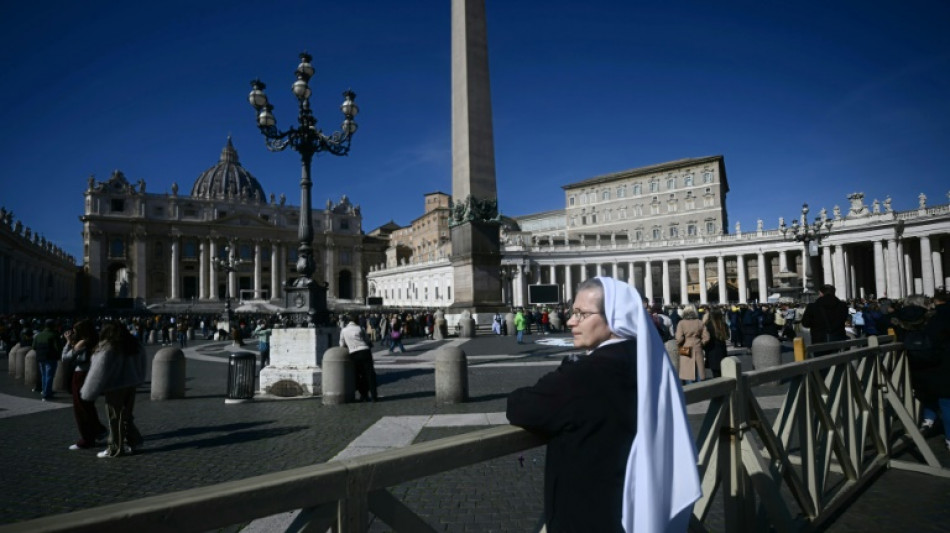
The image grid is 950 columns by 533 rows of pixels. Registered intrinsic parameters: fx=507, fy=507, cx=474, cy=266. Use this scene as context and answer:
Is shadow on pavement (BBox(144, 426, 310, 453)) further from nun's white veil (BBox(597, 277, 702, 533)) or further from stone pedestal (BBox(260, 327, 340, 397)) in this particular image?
nun's white veil (BBox(597, 277, 702, 533))

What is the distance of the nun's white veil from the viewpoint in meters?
1.80

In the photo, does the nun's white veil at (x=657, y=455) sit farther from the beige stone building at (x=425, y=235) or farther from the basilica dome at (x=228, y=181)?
the basilica dome at (x=228, y=181)

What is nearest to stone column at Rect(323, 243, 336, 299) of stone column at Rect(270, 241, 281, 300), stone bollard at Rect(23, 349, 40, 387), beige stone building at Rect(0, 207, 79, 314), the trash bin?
stone column at Rect(270, 241, 281, 300)

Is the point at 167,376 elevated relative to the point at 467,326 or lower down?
lower down

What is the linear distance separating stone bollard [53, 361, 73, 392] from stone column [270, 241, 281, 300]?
77989mm

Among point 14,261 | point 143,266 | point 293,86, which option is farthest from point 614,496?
point 143,266

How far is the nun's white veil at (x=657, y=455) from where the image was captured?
1802 millimetres

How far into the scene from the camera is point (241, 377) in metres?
9.36

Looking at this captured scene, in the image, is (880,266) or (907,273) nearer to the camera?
(907,273)

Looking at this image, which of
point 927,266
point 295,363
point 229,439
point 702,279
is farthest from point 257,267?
point 927,266

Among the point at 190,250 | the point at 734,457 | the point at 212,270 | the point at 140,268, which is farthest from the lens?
the point at 190,250

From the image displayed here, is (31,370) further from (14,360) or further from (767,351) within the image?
(767,351)

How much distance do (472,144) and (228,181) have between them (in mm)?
93885

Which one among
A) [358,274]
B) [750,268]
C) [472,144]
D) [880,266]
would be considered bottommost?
[880,266]
